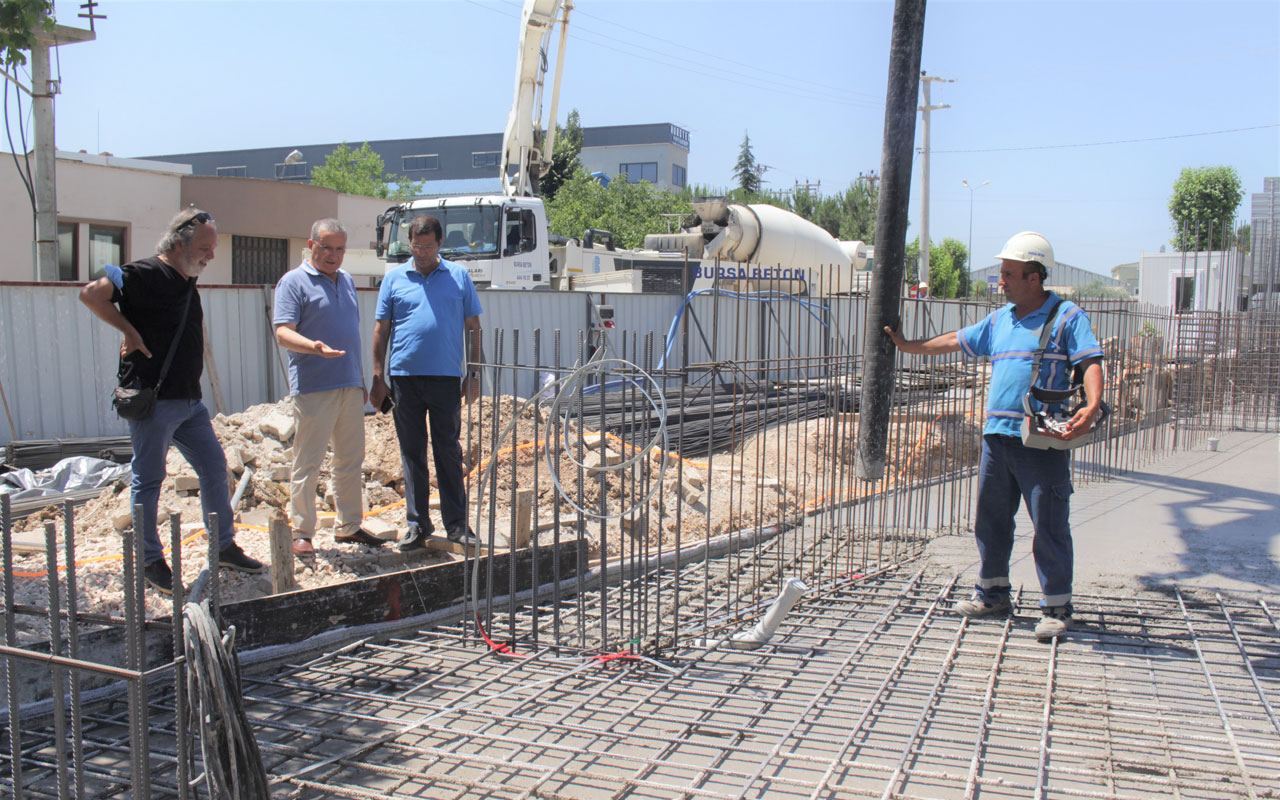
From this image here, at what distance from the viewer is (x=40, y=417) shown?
9.13 metres

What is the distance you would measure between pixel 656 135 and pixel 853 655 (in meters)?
63.1

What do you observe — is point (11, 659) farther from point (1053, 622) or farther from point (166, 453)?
point (1053, 622)

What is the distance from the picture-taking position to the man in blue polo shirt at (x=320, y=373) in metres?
5.30

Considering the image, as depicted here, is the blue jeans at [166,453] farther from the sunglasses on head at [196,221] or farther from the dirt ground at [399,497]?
the sunglasses on head at [196,221]

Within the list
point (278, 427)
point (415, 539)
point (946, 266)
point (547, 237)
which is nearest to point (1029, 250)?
point (415, 539)

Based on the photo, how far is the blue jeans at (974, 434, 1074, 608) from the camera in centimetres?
477

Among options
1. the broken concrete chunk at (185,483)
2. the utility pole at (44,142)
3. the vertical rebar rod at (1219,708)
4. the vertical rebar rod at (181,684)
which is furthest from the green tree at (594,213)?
the vertical rebar rod at (181,684)

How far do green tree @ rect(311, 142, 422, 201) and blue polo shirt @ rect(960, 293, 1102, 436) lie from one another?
3683 cm

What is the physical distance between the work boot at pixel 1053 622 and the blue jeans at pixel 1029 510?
0.11 ft

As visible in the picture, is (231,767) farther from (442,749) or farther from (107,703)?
(107,703)

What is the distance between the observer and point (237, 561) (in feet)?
16.5

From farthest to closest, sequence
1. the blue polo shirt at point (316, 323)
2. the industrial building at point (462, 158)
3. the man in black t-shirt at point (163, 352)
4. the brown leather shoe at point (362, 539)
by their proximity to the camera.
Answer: the industrial building at point (462, 158) → the brown leather shoe at point (362, 539) → the blue polo shirt at point (316, 323) → the man in black t-shirt at point (163, 352)

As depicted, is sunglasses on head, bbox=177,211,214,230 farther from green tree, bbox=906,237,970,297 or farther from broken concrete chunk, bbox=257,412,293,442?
green tree, bbox=906,237,970,297

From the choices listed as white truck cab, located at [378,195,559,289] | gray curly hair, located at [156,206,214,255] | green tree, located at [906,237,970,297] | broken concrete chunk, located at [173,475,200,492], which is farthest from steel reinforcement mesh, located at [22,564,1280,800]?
green tree, located at [906,237,970,297]
